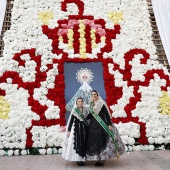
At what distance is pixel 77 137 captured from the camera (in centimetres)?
378

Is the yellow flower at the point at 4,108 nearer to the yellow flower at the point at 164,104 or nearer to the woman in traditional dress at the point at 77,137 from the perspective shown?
the woman in traditional dress at the point at 77,137

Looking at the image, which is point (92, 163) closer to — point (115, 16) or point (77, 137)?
point (77, 137)

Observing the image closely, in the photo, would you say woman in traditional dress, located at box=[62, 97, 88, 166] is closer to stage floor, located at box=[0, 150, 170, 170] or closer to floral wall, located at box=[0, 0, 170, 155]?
stage floor, located at box=[0, 150, 170, 170]

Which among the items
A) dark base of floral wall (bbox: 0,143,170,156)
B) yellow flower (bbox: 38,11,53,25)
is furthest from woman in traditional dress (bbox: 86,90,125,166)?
yellow flower (bbox: 38,11,53,25)

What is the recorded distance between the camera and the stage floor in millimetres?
3566

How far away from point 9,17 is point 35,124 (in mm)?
2916

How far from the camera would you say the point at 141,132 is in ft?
16.8

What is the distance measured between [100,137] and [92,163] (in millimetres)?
483

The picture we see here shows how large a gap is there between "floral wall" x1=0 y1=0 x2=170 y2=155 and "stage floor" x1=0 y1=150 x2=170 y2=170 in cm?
38

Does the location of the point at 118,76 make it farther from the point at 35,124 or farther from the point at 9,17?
the point at 9,17

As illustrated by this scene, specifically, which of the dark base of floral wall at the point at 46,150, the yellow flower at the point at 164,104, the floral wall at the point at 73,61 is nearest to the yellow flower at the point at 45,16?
the floral wall at the point at 73,61

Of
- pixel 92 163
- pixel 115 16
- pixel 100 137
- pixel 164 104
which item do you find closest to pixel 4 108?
pixel 92 163

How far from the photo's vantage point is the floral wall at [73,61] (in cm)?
505

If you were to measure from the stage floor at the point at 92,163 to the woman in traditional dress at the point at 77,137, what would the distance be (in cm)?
14
